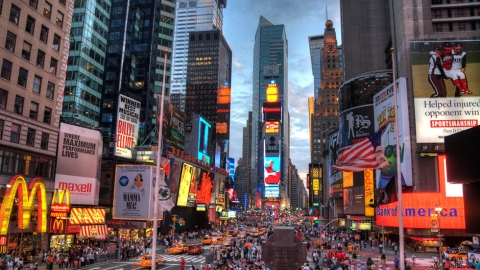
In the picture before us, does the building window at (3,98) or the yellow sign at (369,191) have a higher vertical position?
the building window at (3,98)

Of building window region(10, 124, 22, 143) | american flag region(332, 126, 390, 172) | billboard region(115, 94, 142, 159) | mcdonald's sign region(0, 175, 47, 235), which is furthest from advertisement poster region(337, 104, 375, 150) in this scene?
building window region(10, 124, 22, 143)

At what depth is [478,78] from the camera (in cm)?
5678

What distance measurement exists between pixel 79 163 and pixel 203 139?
60.3 meters

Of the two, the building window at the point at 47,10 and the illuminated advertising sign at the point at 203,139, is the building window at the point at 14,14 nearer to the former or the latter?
the building window at the point at 47,10

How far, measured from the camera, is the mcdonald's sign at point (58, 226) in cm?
4190

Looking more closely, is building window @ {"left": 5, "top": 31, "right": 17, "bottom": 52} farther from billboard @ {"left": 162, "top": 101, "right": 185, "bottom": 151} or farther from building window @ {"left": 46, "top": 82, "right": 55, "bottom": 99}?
billboard @ {"left": 162, "top": 101, "right": 185, "bottom": 151}

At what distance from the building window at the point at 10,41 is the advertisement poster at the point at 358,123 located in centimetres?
5993

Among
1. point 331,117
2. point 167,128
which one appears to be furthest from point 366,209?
point 331,117

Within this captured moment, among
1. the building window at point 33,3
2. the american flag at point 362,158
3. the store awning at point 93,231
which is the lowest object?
the store awning at point 93,231

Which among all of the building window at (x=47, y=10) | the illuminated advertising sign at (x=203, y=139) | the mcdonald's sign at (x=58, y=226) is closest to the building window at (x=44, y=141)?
the mcdonald's sign at (x=58, y=226)

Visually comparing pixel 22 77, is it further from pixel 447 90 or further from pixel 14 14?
pixel 447 90

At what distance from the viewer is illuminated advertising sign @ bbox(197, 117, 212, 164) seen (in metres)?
104

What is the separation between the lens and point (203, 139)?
106938mm

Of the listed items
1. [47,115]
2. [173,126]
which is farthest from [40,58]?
[173,126]
